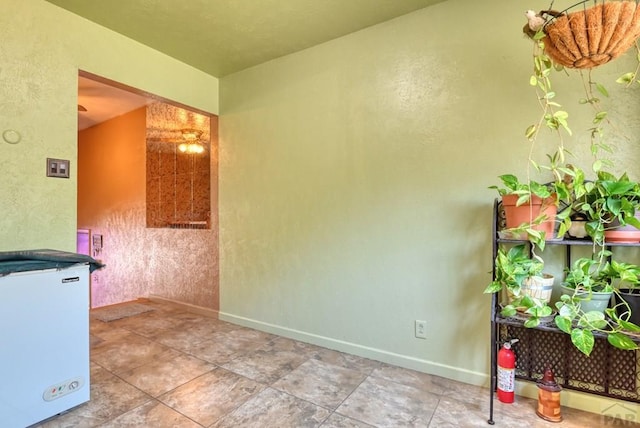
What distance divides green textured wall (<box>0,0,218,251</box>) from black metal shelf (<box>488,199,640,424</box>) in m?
2.74

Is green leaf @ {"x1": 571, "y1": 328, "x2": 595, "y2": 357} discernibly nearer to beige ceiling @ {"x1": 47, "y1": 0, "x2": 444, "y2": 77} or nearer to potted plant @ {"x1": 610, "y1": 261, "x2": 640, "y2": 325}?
potted plant @ {"x1": 610, "y1": 261, "x2": 640, "y2": 325}

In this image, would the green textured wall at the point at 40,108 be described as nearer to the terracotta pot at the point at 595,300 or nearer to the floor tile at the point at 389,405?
the floor tile at the point at 389,405

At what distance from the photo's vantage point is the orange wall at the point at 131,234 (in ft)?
11.2

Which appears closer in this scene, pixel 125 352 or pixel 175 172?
pixel 125 352

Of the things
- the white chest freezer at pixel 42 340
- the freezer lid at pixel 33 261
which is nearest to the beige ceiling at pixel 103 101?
the freezer lid at pixel 33 261

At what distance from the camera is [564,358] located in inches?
67.6

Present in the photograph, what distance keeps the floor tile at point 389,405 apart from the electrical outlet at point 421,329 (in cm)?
34

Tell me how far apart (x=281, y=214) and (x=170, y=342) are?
1.41 meters

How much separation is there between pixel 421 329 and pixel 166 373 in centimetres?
173

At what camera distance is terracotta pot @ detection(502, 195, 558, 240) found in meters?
1.52

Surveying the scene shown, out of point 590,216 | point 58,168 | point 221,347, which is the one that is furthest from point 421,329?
point 58,168

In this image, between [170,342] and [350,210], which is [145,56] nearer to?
[350,210]

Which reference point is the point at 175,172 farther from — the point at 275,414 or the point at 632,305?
the point at 632,305

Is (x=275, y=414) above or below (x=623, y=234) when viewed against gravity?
below
